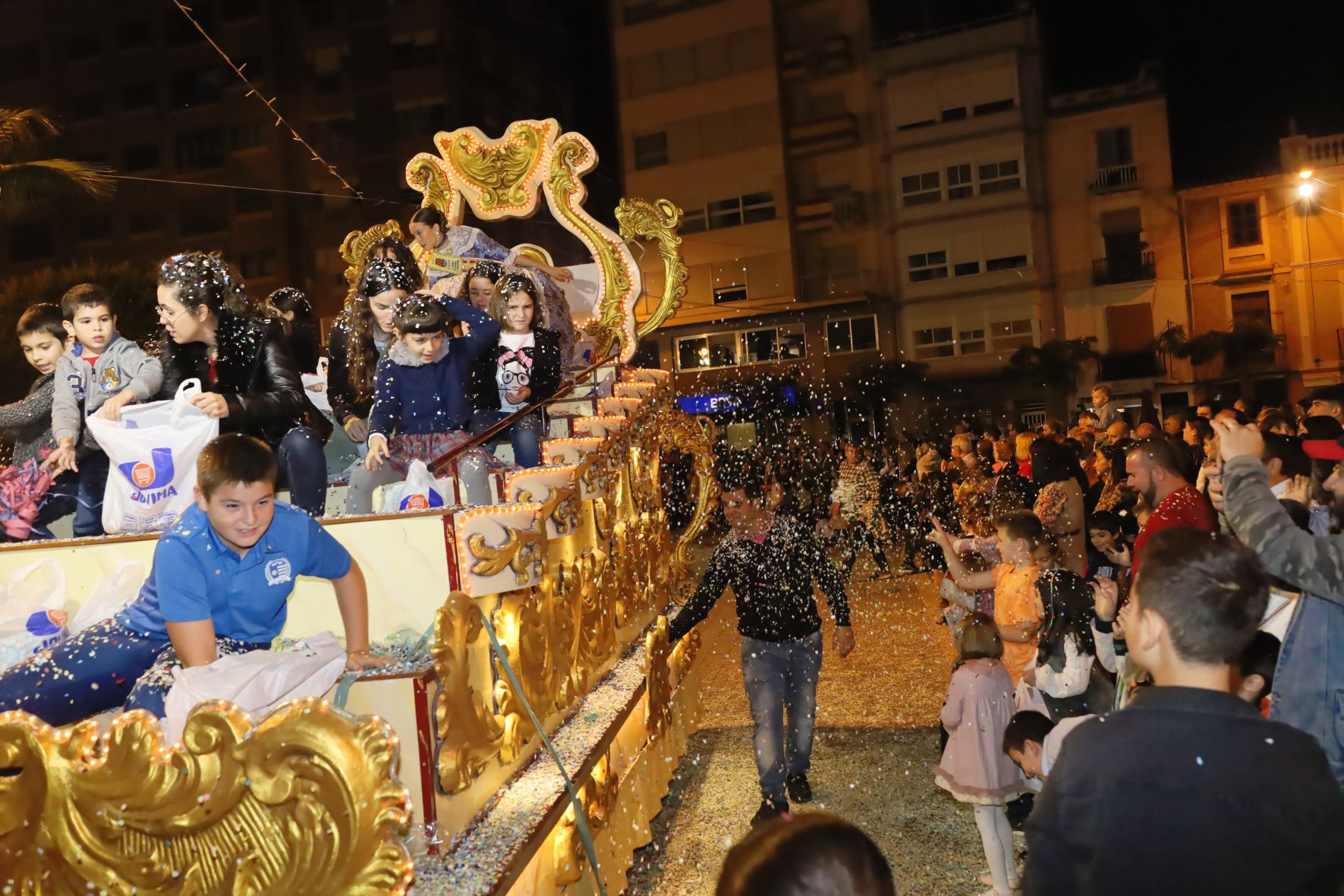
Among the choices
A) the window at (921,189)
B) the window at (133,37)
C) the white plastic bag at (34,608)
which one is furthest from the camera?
the window at (133,37)

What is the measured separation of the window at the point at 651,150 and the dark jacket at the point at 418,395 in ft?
82.1

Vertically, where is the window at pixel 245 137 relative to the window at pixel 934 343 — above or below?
above

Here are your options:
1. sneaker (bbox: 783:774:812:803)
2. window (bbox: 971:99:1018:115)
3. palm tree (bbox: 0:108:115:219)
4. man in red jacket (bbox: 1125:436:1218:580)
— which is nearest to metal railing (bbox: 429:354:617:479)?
sneaker (bbox: 783:774:812:803)

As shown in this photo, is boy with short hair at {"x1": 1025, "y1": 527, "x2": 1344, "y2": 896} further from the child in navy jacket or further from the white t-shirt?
the white t-shirt

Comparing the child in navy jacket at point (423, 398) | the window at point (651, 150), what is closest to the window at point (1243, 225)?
the window at point (651, 150)

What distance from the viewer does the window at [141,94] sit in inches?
1216

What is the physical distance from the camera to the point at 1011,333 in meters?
26.3

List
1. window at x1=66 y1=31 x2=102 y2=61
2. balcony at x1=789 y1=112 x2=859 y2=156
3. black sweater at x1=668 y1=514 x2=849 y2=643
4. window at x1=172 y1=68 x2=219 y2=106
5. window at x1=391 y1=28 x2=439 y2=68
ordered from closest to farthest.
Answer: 1. black sweater at x1=668 y1=514 x2=849 y2=643
2. balcony at x1=789 y1=112 x2=859 y2=156
3. window at x1=391 y1=28 x2=439 y2=68
4. window at x1=66 y1=31 x2=102 y2=61
5. window at x1=172 y1=68 x2=219 y2=106

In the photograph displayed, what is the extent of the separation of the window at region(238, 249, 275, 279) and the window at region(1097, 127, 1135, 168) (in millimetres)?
23754

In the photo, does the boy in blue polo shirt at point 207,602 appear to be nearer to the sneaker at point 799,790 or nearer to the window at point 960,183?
the sneaker at point 799,790

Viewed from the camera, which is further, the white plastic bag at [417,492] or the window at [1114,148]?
the window at [1114,148]

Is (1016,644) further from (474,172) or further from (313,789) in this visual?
(474,172)

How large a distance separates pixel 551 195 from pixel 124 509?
14.2ft

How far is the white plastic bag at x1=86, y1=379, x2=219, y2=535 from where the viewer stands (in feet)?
11.0
